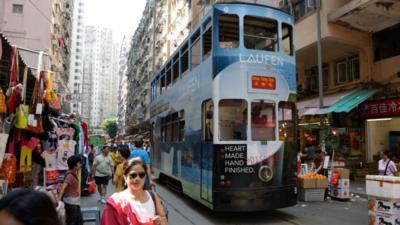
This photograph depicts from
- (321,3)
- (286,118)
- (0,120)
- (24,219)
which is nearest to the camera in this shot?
(24,219)

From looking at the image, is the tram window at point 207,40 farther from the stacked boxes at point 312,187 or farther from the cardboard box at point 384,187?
the stacked boxes at point 312,187

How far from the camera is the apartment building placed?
16.0m

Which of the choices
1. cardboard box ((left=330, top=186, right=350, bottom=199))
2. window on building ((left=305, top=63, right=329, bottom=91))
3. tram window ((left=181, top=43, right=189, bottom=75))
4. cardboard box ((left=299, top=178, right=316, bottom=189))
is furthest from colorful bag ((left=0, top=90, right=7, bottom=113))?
window on building ((left=305, top=63, right=329, bottom=91))

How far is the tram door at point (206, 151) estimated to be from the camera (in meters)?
8.79

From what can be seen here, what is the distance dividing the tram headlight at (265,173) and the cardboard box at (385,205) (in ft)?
6.50

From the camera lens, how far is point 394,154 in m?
17.2

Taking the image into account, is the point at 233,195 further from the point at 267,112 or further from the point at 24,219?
the point at 24,219

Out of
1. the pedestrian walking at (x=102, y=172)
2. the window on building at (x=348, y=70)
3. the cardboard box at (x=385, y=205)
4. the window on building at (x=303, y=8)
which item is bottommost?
the cardboard box at (x=385, y=205)

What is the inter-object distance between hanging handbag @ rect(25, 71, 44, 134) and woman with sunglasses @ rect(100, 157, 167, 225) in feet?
13.2

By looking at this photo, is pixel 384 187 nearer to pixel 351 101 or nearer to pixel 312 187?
pixel 312 187

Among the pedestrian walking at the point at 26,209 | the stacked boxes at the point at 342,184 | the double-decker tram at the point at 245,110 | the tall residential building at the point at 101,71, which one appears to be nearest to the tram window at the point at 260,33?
the double-decker tram at the point at 245,110

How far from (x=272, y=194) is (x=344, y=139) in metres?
11.3

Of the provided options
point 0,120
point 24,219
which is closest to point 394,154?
point 0,120

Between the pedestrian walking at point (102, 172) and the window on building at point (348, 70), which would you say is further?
the window on building at point (348, 70)
